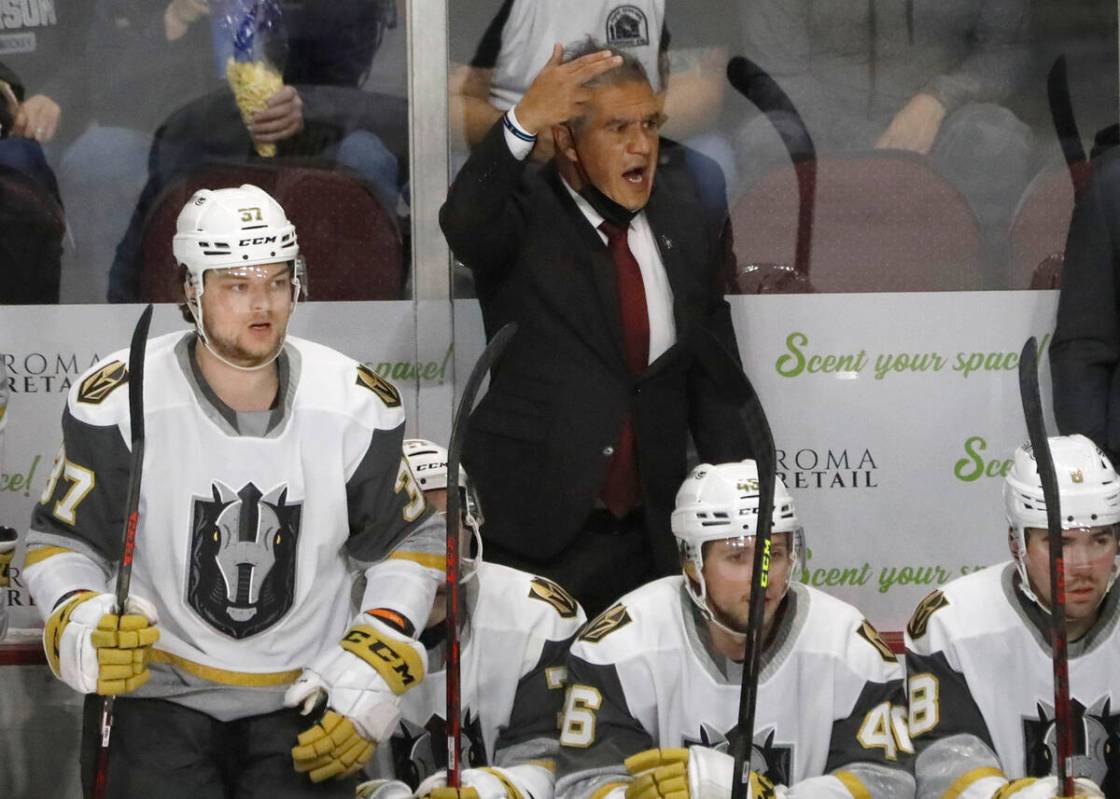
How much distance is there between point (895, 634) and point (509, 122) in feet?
5.22

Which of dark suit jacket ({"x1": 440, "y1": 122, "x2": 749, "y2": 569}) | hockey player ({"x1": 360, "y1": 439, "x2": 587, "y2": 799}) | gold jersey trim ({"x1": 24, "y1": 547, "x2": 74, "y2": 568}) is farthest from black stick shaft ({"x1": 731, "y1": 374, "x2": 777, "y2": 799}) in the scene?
gold jersey trim ({"x1": 24, "y1": 547, "x2": 74, "y2": 568})

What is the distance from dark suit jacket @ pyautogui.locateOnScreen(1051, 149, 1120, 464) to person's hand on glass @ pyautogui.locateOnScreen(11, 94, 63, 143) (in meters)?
2.39

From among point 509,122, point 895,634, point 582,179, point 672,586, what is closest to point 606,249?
point 582,179

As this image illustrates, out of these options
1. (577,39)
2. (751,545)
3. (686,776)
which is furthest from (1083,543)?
(577,39)

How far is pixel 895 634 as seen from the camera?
457cm

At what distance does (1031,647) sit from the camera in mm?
3549

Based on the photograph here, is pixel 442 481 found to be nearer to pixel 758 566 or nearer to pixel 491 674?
pixel 491 674

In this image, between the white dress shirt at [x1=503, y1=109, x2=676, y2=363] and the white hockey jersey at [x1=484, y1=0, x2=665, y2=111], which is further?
the white hockey jersey at [x1=484, y1=0, x2=665, y2=111]

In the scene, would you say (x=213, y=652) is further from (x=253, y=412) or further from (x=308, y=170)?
(x=308, y=170)

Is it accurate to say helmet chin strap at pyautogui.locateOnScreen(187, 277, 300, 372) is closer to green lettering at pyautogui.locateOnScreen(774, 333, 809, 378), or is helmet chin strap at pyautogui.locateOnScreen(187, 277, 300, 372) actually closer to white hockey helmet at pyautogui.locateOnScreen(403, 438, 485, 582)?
white hockey helmet at pyautogui.locateOnScreen(403, 438, 485, 582)

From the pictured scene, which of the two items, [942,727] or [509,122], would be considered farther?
[509,122]

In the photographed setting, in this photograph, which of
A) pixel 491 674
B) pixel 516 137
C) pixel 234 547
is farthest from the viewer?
pixel 516 137

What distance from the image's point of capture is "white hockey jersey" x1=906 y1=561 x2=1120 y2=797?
138 inches

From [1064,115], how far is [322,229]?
71.5 inches
